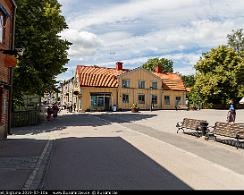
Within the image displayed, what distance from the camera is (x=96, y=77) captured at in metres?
51.6

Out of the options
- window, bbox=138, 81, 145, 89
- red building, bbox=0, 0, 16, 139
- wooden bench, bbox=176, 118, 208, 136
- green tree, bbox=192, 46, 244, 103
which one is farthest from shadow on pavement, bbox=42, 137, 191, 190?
window, bbox=138, 81, 145, 89

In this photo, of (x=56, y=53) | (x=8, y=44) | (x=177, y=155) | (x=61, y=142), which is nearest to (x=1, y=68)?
(x=8, y=44)

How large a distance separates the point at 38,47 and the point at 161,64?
6353 cm

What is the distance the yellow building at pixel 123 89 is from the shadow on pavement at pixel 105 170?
3691 centimetres

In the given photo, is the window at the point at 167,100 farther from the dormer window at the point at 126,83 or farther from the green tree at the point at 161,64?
the green tree at the point at 161,64

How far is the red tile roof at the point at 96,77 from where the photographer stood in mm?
50438

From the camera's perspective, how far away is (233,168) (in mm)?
9164

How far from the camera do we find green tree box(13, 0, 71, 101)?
24.7 meters

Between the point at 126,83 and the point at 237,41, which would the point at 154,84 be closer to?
the point at 126,83

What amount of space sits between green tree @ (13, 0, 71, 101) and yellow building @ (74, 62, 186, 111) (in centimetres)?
2151

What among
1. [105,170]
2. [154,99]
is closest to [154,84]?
[154,99]

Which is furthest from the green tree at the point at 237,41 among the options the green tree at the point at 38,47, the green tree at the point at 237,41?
the green tree at the point at 38,47

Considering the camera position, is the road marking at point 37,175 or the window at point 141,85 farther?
Result: the window at point 141,85

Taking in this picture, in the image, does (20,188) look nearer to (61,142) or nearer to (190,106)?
(61,142)
